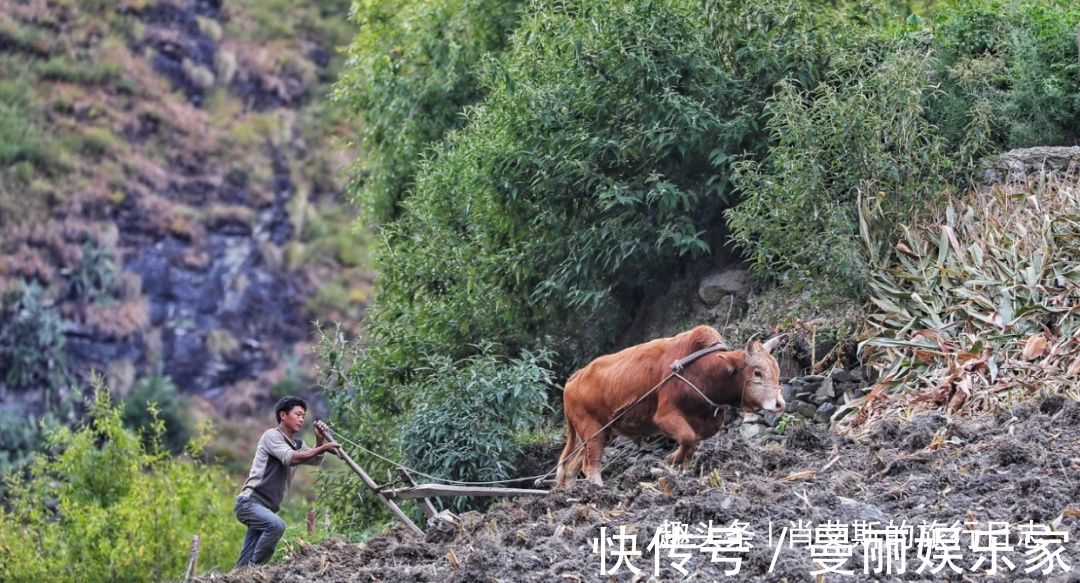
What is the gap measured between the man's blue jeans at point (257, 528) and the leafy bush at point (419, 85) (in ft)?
30.7

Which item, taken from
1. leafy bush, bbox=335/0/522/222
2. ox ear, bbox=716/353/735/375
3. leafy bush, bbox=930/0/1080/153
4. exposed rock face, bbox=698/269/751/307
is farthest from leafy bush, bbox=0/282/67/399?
ox ear, bbox=716/353/735/375

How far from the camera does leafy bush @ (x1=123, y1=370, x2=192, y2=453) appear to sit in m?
37.8

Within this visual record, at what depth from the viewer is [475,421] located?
13.1 metres

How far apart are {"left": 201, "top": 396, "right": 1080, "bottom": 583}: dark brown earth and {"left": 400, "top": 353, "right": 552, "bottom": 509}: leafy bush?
2.41 m

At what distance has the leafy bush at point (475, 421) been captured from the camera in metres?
12.9

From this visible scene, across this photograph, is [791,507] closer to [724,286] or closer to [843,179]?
[843,179]

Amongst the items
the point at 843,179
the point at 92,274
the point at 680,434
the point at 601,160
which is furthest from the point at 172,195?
the point at 680,434

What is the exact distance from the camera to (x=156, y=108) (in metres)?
47.1

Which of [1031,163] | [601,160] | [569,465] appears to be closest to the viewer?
[569,465]

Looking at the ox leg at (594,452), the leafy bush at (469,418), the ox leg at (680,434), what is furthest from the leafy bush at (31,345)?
the ox leg at (680,434)

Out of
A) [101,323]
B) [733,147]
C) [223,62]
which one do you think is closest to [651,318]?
[733,147]

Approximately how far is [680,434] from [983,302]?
3411 millimetres

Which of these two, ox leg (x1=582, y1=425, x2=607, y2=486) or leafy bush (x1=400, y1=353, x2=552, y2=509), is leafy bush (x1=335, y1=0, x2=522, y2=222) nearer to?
leafy bush (x1=400, y1=353, x2=552, y2=509)

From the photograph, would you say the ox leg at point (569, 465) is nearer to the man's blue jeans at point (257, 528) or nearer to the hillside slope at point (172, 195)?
the man's blue jeans at point (257, 528)
